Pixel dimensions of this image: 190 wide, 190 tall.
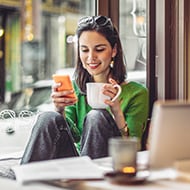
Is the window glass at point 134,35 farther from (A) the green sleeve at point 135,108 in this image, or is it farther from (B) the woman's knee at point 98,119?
(B) the woman's knee at point 98,119

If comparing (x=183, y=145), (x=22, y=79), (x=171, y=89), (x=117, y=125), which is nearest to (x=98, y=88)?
(x=117, y=125)

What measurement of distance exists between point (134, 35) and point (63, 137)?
3.68 ft

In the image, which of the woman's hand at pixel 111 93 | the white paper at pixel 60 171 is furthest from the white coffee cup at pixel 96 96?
the white paper at pixel 60 171

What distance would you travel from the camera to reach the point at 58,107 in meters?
2.36

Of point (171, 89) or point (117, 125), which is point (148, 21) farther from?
point (117, 125)

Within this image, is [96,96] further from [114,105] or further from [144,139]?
[144,139]

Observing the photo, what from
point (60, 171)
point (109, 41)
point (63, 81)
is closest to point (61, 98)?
point (63, 81)

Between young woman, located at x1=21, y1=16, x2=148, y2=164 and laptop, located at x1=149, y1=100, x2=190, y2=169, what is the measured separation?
0.76m

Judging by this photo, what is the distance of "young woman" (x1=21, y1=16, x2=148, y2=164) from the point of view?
2119 millimetres

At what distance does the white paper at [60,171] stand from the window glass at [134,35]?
1.52 metres

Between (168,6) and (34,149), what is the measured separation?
1.24 metres

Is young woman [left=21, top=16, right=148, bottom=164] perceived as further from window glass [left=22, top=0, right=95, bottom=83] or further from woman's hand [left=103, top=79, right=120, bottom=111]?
window glass [left=22, top=0, right=95, bottom=83]

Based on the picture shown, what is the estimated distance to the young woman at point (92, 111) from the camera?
2119 mm

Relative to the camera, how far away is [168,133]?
1.38 meters
